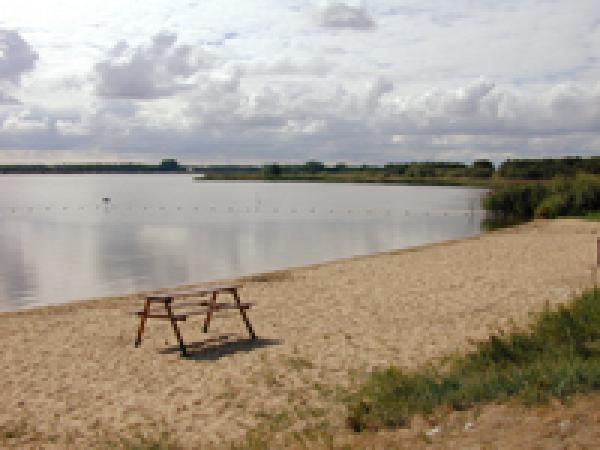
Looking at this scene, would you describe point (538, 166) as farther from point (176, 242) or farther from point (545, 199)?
point (176, 242)

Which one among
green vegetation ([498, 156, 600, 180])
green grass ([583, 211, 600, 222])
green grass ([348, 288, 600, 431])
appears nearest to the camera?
green grass ([348, 288, 600, 431])

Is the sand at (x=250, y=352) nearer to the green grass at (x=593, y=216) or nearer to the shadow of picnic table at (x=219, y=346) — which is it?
the shadow of picnic table at (x=219, y=346)

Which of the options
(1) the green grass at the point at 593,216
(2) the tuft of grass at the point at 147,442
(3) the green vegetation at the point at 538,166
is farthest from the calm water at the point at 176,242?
(3) the green vegetation at the point at 538,166

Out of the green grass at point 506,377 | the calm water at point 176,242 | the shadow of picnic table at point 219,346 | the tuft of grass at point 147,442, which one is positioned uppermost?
the green grass at point 506,377

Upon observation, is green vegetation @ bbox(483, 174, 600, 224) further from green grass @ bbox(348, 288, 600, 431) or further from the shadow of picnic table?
green grass @ bbox(348, 288, 600, 431)

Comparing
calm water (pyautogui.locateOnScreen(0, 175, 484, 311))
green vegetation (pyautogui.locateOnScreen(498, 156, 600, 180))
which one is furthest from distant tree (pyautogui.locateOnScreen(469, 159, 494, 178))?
calm water (pyautogui.locateOnScreen(0, 175, 484, 311))

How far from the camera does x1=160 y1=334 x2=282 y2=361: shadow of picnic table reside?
9.47 m

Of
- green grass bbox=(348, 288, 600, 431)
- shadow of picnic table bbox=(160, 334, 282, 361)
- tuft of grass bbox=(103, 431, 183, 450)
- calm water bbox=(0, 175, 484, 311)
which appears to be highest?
green grass bbox=(348, 288, 600, 431)

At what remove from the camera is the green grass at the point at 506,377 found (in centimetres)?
527

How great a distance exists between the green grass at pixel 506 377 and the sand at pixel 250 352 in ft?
1.55

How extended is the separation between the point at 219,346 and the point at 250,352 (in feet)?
2.23

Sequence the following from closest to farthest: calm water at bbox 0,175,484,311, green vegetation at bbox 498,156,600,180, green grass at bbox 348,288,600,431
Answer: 1. green grass at bbox 348,288,600,431
2. calm water at bbox 0,175,484,311
3. green vegetation at bbox 498,156,600,180

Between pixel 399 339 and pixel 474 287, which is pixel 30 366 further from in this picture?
pixel 474 287

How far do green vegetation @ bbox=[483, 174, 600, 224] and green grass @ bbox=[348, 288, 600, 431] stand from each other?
32174 millimetres
